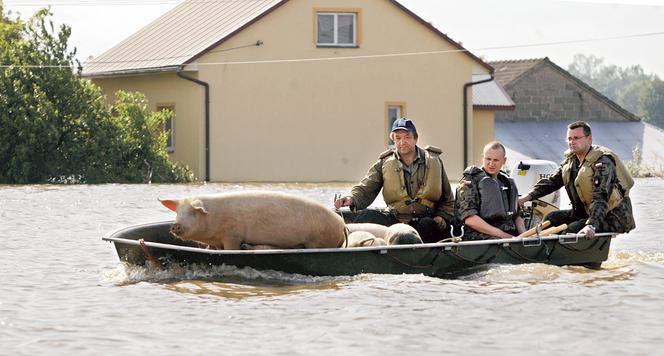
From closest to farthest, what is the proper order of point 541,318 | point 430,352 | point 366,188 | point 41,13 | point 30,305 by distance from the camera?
1. point 430,352
2. point 541,318
3. point 30,305
4. point 366,188
5. point 41,13

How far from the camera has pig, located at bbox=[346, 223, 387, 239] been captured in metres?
13.6

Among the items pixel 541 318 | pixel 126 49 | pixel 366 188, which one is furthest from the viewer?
pixel 126 49

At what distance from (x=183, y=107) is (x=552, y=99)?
838 inches

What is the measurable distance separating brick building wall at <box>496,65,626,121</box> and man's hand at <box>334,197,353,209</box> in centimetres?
3721

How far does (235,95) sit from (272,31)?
1857 millimetres

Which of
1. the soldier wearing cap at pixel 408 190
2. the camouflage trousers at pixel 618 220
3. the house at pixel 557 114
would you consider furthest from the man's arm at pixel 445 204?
the house at pixel 557 114

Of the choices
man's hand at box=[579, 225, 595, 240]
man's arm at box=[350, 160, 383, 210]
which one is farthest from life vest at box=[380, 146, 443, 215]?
man's hand at box=[579, 225, 595, 240]

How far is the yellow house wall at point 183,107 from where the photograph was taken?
3438cm

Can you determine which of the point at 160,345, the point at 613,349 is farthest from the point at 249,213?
the point at 613,349

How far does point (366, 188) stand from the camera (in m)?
14.5

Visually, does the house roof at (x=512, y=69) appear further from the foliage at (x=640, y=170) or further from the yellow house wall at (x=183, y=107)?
the yellow house wall at (x=183, y=107)

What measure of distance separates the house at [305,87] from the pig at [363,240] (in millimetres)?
20893

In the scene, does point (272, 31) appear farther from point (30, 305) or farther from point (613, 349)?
point (613, 349)

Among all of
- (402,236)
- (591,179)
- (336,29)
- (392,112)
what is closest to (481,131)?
(392,112)
